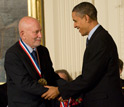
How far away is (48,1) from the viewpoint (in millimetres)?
6883

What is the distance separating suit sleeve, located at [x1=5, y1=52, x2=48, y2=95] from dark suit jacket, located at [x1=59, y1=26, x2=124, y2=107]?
1.73 ft

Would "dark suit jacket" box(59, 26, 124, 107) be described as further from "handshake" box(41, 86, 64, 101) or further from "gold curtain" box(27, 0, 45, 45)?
"gold curtain" box(27, 0, 45, 45)

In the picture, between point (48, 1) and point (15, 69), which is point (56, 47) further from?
point (15, 69)

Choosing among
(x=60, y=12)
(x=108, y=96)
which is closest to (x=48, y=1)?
(x=60, y=12)

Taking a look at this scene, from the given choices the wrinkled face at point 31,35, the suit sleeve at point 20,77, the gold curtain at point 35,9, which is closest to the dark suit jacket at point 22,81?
the suit sleeve at point 20,77

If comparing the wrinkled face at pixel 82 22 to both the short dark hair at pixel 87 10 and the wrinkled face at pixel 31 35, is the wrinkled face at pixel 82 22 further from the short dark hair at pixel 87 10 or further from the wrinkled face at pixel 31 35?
the wrinkled face at pixel 31 35

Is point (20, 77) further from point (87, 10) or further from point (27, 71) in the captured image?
point (87, 10)

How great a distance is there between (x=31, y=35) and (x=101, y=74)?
0.99m

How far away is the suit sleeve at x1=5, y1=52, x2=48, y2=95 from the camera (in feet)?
12.1

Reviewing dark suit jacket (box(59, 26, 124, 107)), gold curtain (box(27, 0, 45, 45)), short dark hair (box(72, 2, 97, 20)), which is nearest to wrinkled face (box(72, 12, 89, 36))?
short dark hair (box(72, 2, 97, 20))

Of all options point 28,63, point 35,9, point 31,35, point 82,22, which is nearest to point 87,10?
point 82,22

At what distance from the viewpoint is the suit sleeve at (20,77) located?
3689 millimetres

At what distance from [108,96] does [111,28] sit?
3.40m

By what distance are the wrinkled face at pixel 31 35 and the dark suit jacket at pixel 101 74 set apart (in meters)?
0.69
